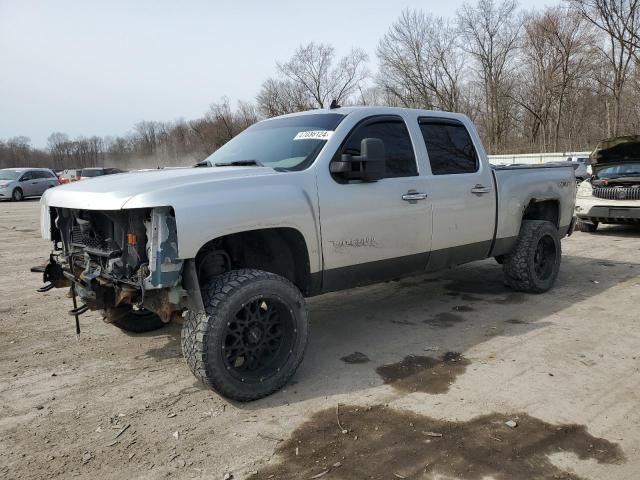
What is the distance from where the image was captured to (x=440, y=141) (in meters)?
4.96

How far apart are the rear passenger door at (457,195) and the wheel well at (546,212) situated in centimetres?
125

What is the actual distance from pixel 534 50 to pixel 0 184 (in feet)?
133

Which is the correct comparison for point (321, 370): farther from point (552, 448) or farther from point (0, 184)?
point (0, 184)

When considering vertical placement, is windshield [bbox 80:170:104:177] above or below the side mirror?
above

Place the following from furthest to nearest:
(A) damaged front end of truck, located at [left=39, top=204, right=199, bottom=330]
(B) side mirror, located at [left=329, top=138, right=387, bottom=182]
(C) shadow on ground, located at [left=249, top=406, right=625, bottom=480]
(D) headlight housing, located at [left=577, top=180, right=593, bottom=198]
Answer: (D) headlight housing, located at [left=577, top=180, right=593, bottom=198], (B) side mirror, located at [left=329, top=138, right=387, bottom=182], (A) damaged front end of truck, located at [left=39, top=204, right=199, bottom=330], (C) shadow on ground, located at [left=249, top=406, right=625, bottom=480]

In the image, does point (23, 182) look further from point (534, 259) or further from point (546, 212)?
point (534, 259)

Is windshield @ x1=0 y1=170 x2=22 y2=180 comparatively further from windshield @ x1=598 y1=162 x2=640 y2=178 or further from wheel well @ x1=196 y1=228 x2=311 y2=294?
wheel well @ x1=196 y1=228 x2=311 y2=294

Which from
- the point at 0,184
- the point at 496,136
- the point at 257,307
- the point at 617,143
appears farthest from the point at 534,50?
the point at 257,307

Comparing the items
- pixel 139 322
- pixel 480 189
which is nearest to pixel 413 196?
pixel 480 189

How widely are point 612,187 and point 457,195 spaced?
256 inches

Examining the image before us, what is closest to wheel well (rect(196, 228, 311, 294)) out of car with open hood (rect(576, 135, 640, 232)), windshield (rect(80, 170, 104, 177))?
car with open hood (rect(576, 135, 640, 232))

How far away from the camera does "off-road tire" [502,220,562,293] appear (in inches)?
226

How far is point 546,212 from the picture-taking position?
20.9 feet

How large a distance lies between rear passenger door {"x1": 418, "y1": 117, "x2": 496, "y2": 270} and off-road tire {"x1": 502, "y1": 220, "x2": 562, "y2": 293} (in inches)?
24.7
